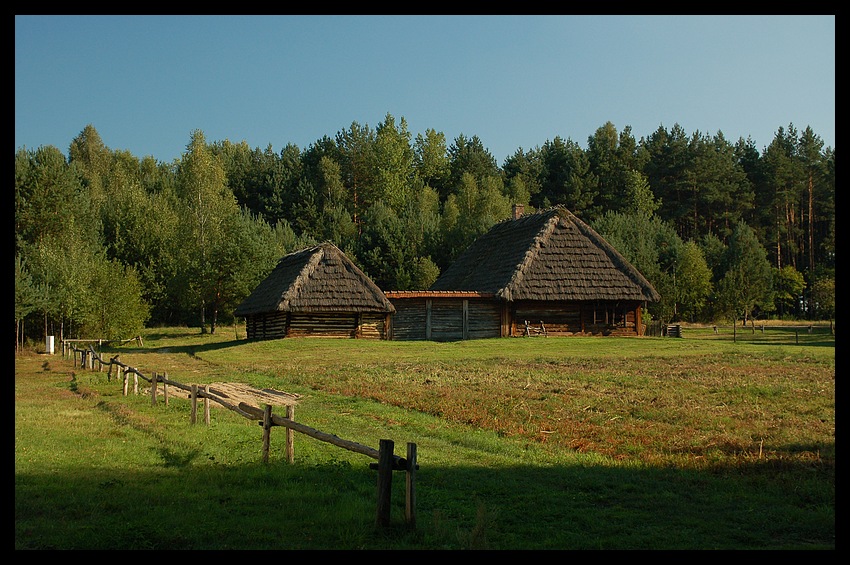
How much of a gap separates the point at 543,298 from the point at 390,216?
2610 centimetres

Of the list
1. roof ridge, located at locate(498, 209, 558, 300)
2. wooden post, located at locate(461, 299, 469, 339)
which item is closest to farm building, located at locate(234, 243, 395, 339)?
wooden post, located at locate(461, 299, 469, 339)

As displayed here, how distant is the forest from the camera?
157ft

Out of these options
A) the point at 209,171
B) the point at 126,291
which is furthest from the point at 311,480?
the point at 209,171

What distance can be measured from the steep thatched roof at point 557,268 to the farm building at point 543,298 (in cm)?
5

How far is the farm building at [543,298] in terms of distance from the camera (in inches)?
1495

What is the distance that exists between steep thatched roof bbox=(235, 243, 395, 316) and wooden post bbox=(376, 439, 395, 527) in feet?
91.0

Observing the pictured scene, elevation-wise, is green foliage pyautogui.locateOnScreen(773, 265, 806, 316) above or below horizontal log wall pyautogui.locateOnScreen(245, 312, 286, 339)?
above

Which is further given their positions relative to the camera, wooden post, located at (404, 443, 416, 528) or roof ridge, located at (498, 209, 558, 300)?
roof ridge, located at (498, 209, 558, 300)

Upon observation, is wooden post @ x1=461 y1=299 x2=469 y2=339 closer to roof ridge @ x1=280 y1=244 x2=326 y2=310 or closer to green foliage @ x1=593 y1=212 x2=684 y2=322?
roof ridge @ x1=280 y1=244 x2=326 y2=310

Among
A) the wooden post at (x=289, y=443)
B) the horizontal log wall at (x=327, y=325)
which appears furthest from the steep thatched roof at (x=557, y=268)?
the wooden post at (x=289, y=443)

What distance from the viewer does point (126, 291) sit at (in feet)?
135

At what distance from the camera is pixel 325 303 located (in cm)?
3603
